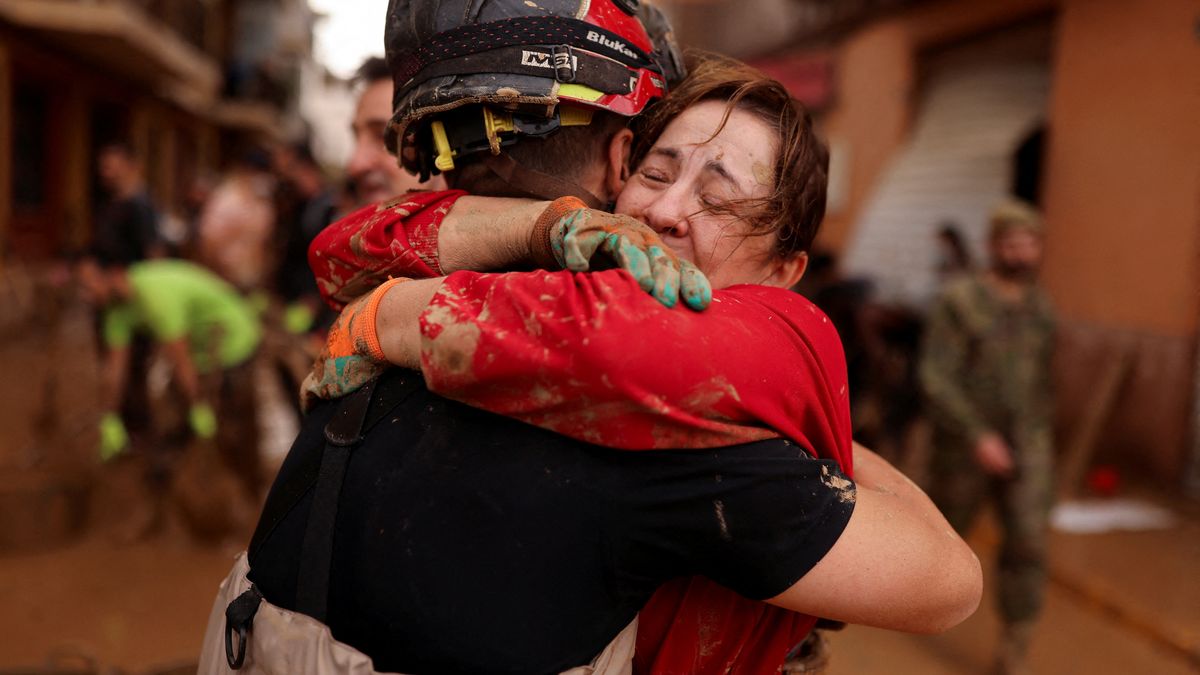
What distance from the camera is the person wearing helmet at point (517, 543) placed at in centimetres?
104

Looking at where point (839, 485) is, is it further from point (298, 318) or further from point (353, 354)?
point (298, 318)

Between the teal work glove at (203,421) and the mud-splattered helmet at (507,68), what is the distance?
204 inches

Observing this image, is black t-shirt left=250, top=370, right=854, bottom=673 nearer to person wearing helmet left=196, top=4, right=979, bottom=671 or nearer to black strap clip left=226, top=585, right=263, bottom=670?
person wearing helmet left=196, top=4, right=979, bottom=671

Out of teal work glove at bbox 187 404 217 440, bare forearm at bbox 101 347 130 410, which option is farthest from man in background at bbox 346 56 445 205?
Result: bare forearm at bbox 101 347 130 410

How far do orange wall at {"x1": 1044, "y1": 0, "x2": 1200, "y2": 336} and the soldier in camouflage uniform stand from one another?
105 inches

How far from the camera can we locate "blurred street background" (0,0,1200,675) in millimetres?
4707

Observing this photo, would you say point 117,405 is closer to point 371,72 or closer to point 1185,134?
point 371,72

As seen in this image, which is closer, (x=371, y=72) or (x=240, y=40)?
(x=371, y=72)

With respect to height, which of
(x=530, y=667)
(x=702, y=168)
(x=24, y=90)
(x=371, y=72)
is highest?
(x=24, y=90)

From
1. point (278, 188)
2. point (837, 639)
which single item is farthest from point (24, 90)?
point (837, 639)

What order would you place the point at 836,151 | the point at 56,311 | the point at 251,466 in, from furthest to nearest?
1. the point at 836,151
2. the point at 56,311
3. the point at 251,466

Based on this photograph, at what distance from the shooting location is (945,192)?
959 cm

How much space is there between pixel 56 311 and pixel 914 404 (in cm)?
988

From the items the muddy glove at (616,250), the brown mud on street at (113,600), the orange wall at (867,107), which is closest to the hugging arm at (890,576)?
the muddy glove at (616,250)
